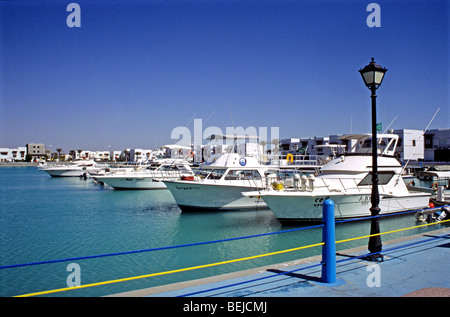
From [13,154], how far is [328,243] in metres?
196

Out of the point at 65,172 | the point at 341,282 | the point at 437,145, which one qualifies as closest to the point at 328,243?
the point at 341,282

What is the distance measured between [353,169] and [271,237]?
6750 mm

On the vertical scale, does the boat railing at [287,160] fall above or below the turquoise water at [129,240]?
above

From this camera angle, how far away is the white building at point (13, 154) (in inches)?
6540

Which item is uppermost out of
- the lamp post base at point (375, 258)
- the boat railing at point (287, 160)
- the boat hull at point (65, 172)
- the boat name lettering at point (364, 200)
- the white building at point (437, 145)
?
the white building at point (437, 145)

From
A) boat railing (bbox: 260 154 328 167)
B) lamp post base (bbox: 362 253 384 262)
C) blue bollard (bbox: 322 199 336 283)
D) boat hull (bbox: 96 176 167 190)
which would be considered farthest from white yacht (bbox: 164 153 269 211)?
boat hull (bbox: 96 176 167 190)

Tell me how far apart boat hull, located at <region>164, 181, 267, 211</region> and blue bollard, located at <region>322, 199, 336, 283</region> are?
1584cm

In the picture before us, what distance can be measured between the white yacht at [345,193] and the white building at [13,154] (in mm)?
182728

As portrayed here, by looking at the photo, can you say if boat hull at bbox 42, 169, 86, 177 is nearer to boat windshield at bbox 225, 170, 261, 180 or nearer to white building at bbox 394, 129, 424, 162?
boat windshield at bbox 225, 170, 261, 180

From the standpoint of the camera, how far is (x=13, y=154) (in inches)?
6693

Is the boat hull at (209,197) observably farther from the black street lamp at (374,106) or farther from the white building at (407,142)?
the white building at (407,142)

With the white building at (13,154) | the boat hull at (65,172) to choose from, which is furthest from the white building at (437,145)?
the white building at (13,154)
